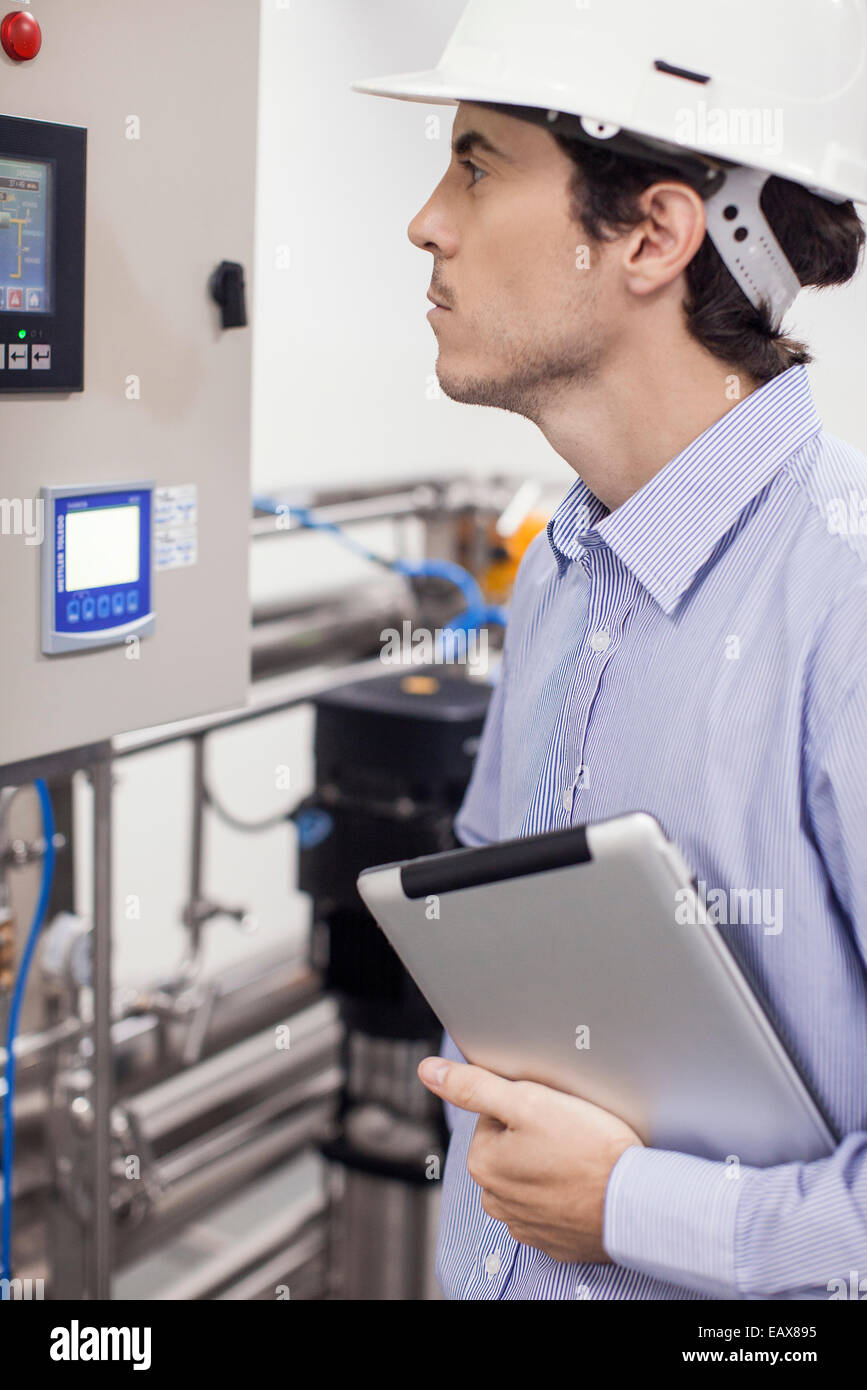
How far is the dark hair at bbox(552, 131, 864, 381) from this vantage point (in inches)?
35.5

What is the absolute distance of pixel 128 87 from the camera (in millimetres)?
1149

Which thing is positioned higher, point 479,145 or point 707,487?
point 479,145

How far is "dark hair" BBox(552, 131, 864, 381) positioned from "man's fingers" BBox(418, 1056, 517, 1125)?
1.67 feet

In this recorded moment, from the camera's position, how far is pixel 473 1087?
0.87m

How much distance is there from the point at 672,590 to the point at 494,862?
0.23 meters

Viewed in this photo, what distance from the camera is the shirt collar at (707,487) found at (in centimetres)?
87

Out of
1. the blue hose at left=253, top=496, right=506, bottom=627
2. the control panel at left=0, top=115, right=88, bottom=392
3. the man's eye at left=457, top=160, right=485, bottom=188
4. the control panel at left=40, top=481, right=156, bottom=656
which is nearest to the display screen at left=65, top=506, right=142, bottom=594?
the control panel at left=40, top=481, right=156, bottom=656

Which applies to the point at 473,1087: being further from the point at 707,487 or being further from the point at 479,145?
the point at 479,145

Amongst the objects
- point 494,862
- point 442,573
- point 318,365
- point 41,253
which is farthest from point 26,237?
point 318,365

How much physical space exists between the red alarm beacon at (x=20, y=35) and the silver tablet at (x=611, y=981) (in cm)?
71

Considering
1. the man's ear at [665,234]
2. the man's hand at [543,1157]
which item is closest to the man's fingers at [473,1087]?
the man's hand at [543,1157]

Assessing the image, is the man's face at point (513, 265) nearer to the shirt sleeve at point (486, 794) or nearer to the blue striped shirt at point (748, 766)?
the blue striped shirt at point (748, 766)

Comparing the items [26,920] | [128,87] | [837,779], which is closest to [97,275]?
[128,87]
